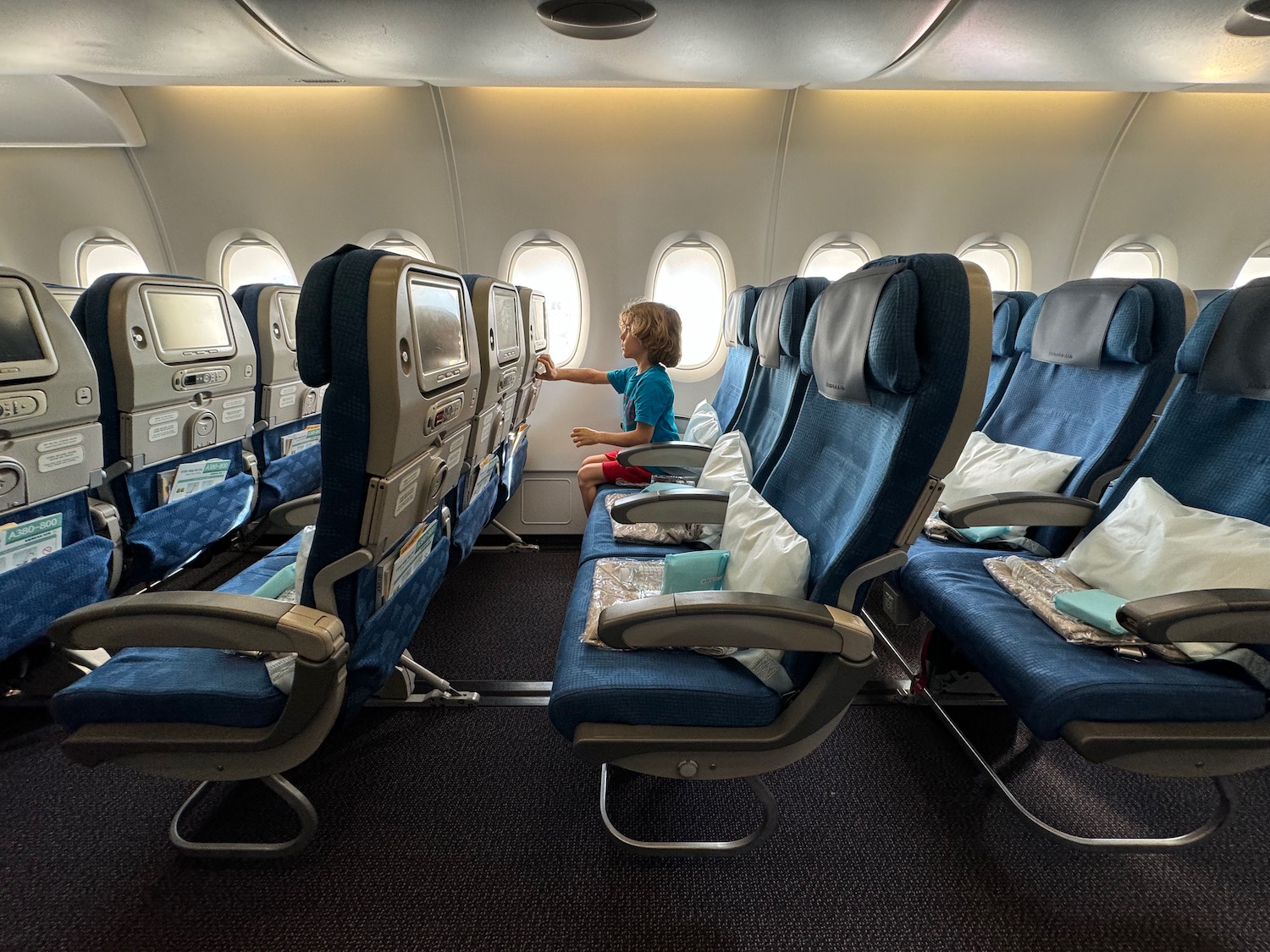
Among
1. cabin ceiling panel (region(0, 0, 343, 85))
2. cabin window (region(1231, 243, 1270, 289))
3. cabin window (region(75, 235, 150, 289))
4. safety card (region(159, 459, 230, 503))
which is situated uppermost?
cabin ceiling panel (region(0, 0, 343, 85))

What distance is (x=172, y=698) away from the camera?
4.25 ft

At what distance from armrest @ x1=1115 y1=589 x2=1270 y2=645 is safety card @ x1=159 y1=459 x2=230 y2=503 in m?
3.59

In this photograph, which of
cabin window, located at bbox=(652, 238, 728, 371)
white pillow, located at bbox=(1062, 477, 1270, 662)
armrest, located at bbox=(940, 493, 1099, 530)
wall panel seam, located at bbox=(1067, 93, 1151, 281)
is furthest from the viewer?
cabin window, located at bbox=(652, 238, 728, 371)

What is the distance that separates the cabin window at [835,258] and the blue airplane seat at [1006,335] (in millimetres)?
1604

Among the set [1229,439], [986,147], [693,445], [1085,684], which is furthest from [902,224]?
[1085,684]

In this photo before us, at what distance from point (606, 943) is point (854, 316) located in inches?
68.9

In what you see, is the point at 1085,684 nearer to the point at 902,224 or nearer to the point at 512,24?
the point at 512,24

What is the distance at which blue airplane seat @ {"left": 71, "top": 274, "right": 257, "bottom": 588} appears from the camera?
2.19m

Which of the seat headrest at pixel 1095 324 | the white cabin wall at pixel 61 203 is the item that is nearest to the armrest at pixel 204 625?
the seat headrest at pixel 1095 324

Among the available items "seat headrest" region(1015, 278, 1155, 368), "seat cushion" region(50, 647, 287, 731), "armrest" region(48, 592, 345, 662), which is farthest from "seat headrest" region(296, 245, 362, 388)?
"seat headrest" region(1015, 278, 1155, 368)

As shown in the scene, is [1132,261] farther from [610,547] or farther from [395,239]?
[395,239]

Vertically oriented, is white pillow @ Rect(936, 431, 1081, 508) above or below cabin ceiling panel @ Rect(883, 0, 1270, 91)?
below

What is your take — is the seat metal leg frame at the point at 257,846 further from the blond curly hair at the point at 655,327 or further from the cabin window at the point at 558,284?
the cabin window at the point at 558,284

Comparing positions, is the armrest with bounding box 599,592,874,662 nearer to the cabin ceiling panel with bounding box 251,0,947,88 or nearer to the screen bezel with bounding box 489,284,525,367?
the screen bezel with bounding box 489,284,525,367
